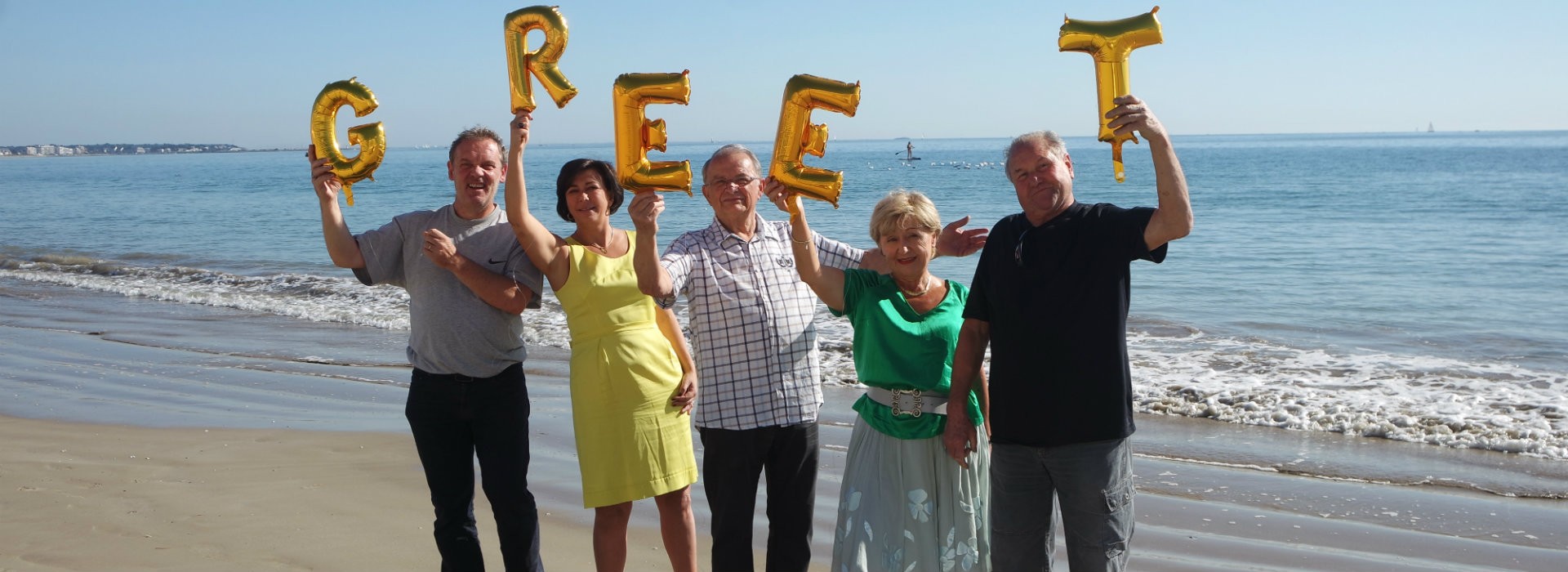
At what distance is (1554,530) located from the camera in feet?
20.3

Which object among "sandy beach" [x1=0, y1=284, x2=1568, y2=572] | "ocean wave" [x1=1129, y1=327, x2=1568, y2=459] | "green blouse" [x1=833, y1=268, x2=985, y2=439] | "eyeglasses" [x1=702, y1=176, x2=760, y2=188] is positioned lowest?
"ocean wave" [x1=1129, y1=327, x2=1568, y2=459]

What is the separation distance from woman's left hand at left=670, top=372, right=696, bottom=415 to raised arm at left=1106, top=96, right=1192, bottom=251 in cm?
177

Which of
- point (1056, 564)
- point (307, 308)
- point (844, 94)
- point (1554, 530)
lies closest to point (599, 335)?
point (844, 94)

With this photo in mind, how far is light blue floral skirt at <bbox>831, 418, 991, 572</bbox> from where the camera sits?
3904 mm

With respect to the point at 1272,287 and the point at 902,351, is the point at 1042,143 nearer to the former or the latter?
the point at 902,351

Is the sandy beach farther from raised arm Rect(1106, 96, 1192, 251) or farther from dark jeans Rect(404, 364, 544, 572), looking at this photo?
raised arm Rect(1106, 96, 1192, 251)

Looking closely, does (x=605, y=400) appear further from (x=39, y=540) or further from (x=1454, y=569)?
(x=1454, y=569)

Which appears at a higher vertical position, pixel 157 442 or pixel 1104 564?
pixel 1104 564

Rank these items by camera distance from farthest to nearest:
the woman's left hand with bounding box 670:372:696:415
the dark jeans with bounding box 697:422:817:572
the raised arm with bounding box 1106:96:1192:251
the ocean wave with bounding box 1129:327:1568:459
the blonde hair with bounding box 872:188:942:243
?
the ocean wave with bounding box 1129:327:1568:459, the woman's left hand with bounding box 670:372:696:415, the dark jeans with bounding box 697:422:817:572, the blonde hair with bounding box 872:188:942:243, the raised arm with bounding box 1106:96:1192:251

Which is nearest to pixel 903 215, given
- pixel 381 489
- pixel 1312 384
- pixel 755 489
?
pixel 755 489

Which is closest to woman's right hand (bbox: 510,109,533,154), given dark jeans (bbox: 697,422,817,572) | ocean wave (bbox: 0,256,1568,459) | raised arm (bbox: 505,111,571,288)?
raised arm (bbox: 505,111,571,288)

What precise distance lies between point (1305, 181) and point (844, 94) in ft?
190

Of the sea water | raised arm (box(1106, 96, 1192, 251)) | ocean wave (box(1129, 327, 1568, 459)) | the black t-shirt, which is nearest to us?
raised arm (box(1106, 96, 1192, 251))

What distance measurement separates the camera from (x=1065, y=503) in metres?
3.73
